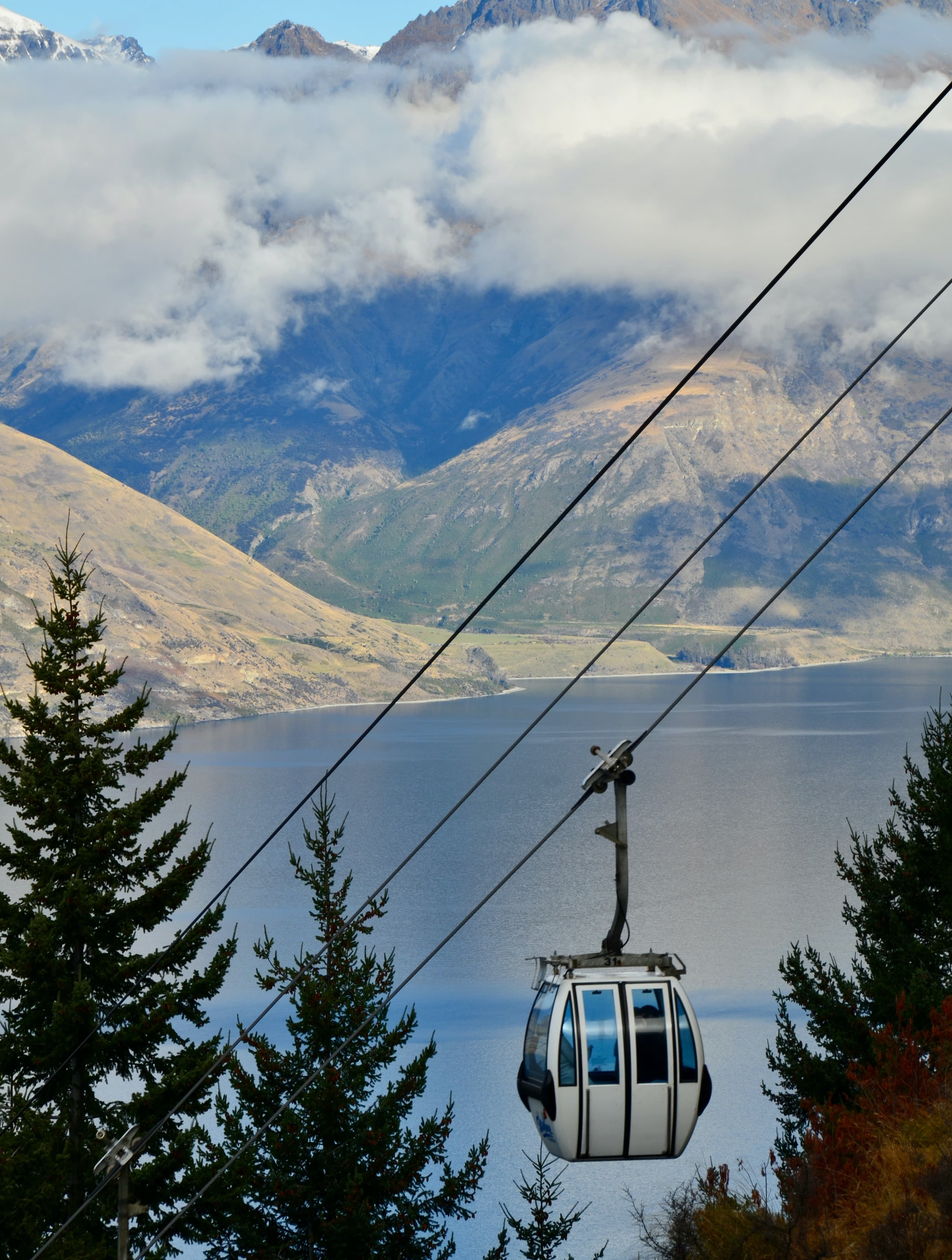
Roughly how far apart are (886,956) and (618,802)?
66.3 feet

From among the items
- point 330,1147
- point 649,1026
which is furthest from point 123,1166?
point 330,1147

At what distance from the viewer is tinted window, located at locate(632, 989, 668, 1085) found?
1428cm

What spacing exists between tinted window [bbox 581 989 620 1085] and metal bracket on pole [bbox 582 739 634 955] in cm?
49

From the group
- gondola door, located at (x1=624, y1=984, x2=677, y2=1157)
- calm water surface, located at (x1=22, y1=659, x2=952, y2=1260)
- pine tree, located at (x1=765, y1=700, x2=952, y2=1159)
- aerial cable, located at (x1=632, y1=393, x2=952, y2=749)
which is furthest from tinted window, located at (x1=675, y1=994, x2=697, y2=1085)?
calm water surface, located at (x1=22, y1=659, x2=952, y2=1260)

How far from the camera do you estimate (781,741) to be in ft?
618

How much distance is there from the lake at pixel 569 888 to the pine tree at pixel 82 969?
2491cm

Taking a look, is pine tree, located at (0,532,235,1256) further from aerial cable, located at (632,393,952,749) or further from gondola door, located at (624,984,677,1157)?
gondola door, located at (624,984,677,1157)

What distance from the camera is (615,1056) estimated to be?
14.3 meters

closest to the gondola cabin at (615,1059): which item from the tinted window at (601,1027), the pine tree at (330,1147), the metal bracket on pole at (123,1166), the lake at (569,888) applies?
the tinted window at (601,1027)

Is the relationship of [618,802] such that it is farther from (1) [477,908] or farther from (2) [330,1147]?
(2) [330,1147]

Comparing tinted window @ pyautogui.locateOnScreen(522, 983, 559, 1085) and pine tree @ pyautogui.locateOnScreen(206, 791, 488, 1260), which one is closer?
tinted window @ pyautogui.locateOnScreen(522, 983, 559, 1085)

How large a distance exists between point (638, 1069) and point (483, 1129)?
4274cm

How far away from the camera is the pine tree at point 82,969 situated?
70.5 feet

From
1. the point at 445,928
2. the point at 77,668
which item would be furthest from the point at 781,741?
the point at 77,668
